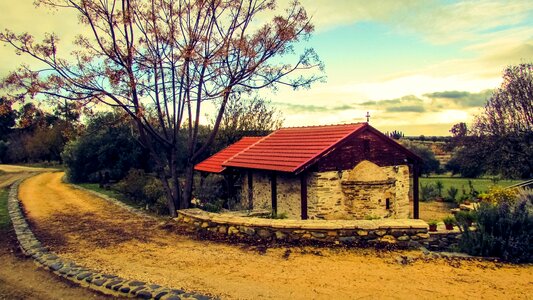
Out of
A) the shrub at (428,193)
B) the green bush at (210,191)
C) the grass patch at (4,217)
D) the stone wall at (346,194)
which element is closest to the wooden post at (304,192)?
the stone wall at (346,194)

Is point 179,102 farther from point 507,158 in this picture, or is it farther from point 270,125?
point 507,158

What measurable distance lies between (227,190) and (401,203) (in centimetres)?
868

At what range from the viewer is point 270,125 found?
3022 centimetres

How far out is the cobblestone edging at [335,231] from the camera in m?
8.47

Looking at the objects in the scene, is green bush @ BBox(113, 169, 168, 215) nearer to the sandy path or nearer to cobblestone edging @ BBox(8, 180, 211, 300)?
the sandy path

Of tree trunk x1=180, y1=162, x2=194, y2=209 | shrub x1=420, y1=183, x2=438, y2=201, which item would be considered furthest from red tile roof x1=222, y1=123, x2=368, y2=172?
shrub x1=420, y1=183, x2=438, y2=201

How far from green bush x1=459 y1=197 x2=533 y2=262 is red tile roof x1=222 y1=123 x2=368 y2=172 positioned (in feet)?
21.1

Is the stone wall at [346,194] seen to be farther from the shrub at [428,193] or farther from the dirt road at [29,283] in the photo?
the shrub at [428,193]

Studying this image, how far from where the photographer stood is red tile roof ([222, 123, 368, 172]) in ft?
47.3

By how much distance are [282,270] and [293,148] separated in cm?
911

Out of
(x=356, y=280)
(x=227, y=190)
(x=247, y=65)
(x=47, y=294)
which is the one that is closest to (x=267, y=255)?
(x=356, y=280)

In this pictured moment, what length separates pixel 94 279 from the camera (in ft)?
23.1

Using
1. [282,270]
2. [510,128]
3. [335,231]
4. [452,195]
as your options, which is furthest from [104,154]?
[510,128]

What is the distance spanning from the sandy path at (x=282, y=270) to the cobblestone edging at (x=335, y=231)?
0.37m
